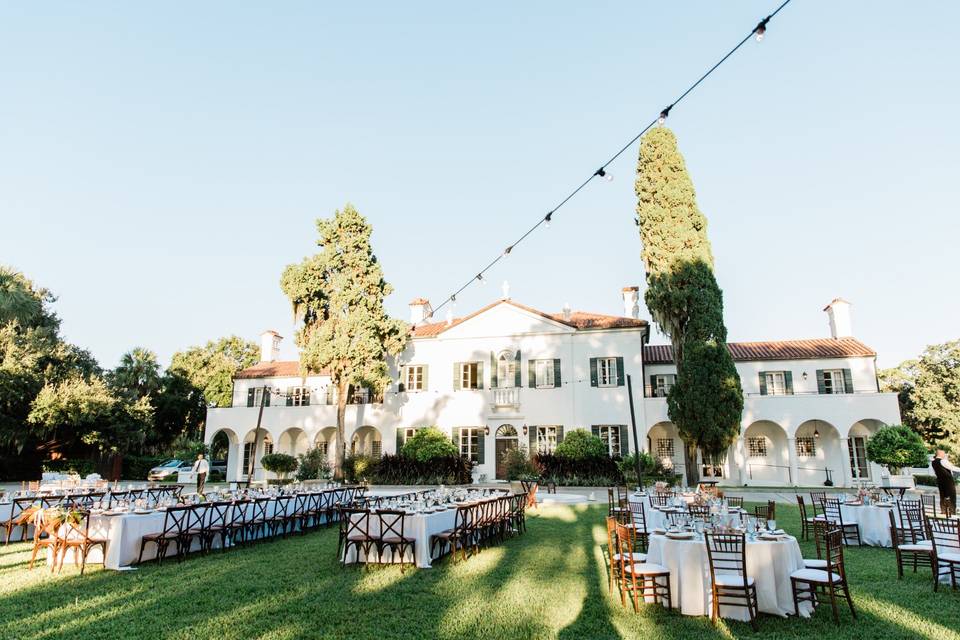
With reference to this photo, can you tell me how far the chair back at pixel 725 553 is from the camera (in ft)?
19.6

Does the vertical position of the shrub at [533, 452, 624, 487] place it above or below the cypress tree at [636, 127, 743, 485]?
below

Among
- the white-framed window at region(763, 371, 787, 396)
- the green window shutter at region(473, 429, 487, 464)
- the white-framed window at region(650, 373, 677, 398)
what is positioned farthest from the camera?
the white-framed window at region(650, 373, 677, 398)

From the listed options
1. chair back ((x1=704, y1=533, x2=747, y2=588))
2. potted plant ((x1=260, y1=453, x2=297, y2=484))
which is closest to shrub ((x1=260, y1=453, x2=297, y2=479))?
potted plant ((x1=260, y1=453, x2=297, y2=484))

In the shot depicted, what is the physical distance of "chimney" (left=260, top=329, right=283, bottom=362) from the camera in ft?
114

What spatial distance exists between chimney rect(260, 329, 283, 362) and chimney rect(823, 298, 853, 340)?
30067mm

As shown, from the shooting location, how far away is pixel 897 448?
68.1 ft

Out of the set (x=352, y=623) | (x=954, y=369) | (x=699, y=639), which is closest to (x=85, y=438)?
(x=352, y=623)

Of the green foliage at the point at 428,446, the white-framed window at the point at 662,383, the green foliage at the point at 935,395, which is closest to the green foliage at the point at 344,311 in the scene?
the green foliage at the point at 428,446

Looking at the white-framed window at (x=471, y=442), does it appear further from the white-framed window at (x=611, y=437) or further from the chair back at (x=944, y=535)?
the chair back at (x=944, y=535)

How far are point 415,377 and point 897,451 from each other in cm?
1972

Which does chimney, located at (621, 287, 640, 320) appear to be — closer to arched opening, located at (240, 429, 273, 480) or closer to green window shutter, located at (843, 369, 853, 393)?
green window shutter, located at (843, 369, 853, 393)

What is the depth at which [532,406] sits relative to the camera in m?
26.6

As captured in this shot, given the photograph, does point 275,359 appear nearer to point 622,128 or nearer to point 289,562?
point 289,562

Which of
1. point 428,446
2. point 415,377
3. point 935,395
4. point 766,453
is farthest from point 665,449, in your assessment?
point 935,395
